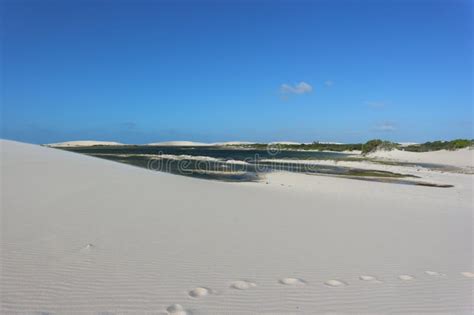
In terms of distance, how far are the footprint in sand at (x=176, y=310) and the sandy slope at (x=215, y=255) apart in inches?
1.0

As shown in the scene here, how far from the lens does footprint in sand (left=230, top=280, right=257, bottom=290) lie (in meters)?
4.08

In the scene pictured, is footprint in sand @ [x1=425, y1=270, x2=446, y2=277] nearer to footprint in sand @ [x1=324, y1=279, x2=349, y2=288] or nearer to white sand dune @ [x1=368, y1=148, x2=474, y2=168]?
footprint in sand @ [x1=324, y1=279, x2=349, y2=288]

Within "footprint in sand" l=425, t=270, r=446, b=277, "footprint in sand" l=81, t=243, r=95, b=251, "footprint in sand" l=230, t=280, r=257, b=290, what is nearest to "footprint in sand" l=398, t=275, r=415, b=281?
"footprint in sand" l=425, t=270, r=446, b=277

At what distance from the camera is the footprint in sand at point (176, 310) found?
134 inches

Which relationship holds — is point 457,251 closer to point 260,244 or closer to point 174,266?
point 260,244

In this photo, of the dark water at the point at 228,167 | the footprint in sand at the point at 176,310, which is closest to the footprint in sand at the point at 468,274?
the footprint in sand at the point at 176,310

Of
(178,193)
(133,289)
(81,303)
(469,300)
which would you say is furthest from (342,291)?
(178,193)

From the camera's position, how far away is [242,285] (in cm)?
415

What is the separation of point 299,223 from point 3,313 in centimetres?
606

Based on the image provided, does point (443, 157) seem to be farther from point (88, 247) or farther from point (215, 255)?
point (88, 247)

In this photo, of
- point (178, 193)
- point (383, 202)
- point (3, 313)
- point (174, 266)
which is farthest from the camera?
point (383, 202)

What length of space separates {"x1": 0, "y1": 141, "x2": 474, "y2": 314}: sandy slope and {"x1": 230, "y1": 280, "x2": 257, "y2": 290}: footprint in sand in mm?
34

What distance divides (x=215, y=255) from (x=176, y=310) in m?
1.82

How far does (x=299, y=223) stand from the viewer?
7.95m
